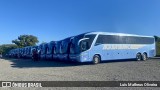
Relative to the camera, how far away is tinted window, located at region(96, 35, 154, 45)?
863 inches

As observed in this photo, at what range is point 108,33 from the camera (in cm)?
2261

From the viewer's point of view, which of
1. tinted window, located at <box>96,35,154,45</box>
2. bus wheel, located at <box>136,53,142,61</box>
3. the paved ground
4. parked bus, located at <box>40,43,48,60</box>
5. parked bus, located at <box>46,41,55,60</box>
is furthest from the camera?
parked bus, located at <box>40,43,48,60</box>

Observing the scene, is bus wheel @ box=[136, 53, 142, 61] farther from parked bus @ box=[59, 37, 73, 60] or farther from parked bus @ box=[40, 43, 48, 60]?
parked bus @ box=[40, 43, 48, 60]

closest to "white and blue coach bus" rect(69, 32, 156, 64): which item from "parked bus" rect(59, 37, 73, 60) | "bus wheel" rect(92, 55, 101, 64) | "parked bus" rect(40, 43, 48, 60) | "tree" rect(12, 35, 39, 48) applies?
"bus wheel" rect(92, 55, 101, 64)

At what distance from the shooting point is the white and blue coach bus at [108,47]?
20938mm

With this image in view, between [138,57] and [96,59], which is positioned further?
[138,57]

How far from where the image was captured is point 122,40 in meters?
23.8

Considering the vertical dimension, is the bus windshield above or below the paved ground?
above

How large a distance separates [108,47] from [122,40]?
2.14 meters

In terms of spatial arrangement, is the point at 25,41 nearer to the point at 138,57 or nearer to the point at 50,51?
the point at 50,51

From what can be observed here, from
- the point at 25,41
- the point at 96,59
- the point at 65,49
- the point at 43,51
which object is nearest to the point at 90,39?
the point at 96,59

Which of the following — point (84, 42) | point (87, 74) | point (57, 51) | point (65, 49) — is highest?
point (84, 42)

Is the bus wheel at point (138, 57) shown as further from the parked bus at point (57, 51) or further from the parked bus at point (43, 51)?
the parked bus at point (43, 51)

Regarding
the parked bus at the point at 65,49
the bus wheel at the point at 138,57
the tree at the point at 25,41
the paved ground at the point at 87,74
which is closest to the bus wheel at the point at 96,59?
the parked bus at the point at 65,49
